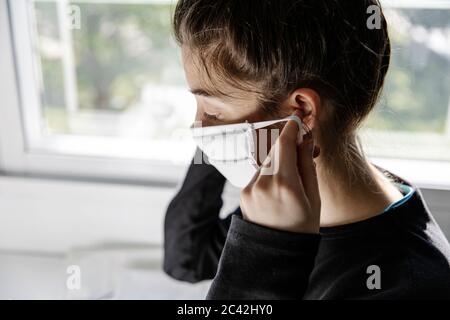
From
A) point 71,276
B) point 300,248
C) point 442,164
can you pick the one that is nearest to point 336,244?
point 300,248

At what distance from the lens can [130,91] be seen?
1.13 m

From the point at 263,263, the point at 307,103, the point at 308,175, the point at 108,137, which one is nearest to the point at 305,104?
the point at 307,103

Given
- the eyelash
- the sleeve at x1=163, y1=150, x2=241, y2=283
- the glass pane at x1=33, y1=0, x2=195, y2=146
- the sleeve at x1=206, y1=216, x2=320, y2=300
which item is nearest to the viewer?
the sleeve at x1=206, y1=216, x2=320, y2=300

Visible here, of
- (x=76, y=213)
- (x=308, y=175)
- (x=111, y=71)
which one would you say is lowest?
(x=76, y=213)

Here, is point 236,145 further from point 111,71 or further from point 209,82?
point 111,71

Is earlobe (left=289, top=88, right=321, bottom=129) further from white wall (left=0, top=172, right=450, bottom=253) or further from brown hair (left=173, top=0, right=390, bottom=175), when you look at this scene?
white wall (left=0, top=172, right=450, bottom=253)

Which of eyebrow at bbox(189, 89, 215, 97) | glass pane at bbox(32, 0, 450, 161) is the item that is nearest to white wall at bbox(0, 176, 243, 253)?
glass pane at bbox(32, 0, 450, 161)

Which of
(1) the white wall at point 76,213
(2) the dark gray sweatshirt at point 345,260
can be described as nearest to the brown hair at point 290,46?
(2) the dark gray sweatshirt at point 345,260

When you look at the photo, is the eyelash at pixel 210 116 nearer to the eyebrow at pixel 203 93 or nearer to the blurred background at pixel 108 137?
the eyebrow at pixel 203 93

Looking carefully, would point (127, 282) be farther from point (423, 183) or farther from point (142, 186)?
point (423, 183)

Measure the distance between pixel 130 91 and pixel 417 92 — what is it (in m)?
0.66

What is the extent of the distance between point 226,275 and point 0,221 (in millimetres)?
767

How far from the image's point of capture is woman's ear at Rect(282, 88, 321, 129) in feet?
2.08

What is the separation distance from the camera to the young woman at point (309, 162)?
1.94ft
